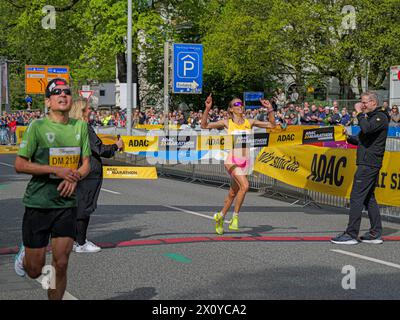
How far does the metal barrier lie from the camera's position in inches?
530

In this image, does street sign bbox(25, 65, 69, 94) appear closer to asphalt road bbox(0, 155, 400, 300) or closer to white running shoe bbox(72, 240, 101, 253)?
asphalt road bbox(0, 155, 400, 300)

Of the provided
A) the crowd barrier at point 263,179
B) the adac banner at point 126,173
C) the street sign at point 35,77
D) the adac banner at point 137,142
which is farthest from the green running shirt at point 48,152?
the street sign at point 35,77

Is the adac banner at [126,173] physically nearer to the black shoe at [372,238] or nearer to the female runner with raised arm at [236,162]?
the female runner with raised arm at [236,162]

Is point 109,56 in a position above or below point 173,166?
above

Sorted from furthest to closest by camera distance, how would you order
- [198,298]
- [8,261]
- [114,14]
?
[114,14] → [8,261] → [198,298]

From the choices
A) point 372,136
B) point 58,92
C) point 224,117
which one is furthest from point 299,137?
point 224,117

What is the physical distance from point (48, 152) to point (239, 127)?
5.15 m

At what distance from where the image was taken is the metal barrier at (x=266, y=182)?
1345 centimetres

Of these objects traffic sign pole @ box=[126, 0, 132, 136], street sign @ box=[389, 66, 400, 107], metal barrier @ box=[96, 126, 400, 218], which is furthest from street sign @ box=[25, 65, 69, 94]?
street sign @ box=[389, 66, 400, 107]

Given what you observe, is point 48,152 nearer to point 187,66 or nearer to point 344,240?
point 344,240

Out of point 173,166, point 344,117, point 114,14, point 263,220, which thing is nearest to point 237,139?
point 263,220

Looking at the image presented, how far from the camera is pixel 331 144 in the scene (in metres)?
Result: 17.6

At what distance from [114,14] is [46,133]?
2872cm

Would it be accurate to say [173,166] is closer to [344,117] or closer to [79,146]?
[344,117]
